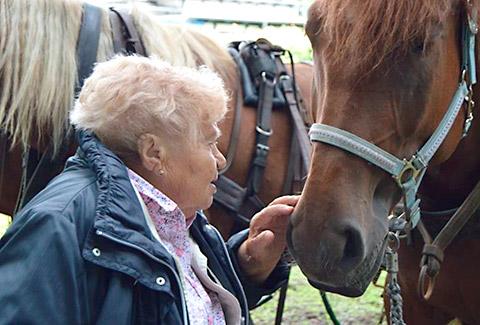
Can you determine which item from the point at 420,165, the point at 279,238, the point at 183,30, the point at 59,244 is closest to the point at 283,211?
the point at 279,238

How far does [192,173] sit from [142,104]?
180 mm

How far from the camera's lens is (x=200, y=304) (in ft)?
5.54

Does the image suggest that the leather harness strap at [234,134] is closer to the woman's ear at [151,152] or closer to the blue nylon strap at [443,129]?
the blue nylon strap at [443,129]

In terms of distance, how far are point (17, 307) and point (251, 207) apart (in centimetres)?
202

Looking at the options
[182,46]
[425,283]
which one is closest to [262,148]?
[182,46]

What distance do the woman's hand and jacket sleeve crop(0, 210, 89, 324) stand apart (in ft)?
1.96

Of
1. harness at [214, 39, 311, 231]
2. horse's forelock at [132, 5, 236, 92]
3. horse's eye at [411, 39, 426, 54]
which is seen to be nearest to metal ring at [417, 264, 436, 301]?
horse's eye at [411, 39, 426, 54]

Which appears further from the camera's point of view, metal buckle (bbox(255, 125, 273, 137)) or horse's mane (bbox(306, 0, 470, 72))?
metal buckle (bbox(255, 125, 273, 137))

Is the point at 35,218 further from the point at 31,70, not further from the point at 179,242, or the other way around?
the point at 31,70

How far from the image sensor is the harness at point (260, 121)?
334 cm

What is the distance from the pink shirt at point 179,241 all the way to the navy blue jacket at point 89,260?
0.07m

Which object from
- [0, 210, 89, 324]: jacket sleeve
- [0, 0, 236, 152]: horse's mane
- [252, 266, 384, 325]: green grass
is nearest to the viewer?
[0, 210, 89, 324]: jacket sleeve

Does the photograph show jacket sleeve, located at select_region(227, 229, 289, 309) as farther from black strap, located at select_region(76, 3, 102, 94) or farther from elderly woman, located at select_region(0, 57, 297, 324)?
black strap, located at select_region(76, 3, 102, 94)

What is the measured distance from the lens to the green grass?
185 inches
